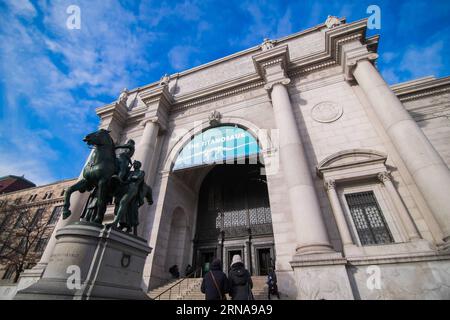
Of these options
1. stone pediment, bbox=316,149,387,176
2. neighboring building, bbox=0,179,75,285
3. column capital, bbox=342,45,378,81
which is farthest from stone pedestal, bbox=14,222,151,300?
neighboring building, bbox=0,179,75,285

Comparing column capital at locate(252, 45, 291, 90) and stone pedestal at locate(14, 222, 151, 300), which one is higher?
column capital at locate(252, 45, 291, 90)

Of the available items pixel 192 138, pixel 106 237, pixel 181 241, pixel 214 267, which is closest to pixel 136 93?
pixel 192 138

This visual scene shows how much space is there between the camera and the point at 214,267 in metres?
4.25

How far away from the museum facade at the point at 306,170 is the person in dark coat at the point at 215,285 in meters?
3.49

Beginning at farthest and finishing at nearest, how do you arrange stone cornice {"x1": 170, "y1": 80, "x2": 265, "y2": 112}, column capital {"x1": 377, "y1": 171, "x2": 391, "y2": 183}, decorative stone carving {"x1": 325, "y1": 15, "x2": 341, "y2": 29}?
stone cornice {"x1": 170, "y1": 80, "x2": 265, "y2": 112}, decorative stone carving {"x1": 325, "y1": 15, "x2": 341, "y2": 29}, column capital {"x1": 377, "y1": 171, "x2": 391, "y2": 183}

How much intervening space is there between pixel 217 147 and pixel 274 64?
5828mm

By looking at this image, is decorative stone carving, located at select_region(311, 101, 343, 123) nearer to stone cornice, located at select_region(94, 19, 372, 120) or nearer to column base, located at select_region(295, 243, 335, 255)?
stone cornice, located at select_region(94, 19, 372, 120)

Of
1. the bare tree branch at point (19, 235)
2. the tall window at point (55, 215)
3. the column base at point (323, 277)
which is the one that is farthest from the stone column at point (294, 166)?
the tall window at point (55, 215)

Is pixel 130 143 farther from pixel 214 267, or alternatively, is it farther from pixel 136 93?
pixel 136 93

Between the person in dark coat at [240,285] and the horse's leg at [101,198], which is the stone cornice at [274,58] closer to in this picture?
the horse's leg at [101,198]

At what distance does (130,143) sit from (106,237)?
301 cm

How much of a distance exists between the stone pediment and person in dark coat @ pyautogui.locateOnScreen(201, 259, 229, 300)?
6.63 m

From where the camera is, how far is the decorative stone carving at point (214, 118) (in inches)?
535

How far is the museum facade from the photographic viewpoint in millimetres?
6562
